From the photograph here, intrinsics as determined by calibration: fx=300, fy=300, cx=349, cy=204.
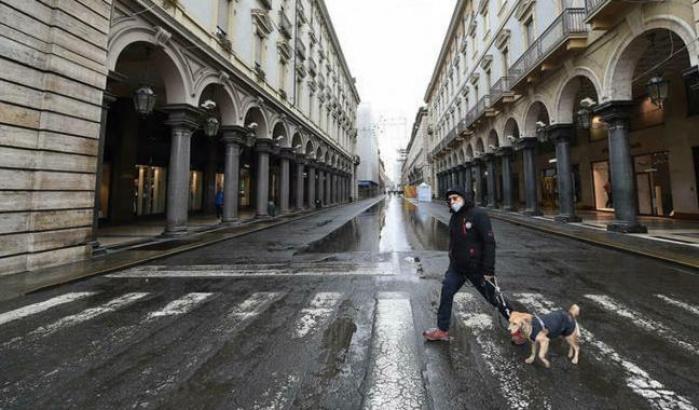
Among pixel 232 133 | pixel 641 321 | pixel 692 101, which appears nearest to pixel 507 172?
pixel 692 101

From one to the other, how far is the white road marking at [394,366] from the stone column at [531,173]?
1661cm

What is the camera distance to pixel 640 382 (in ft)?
8.11

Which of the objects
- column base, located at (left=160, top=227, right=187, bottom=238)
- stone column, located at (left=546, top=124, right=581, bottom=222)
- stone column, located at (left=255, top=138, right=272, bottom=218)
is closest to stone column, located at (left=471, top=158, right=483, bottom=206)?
stone column, located at (left=546, top=124, right=581, bottom=222)

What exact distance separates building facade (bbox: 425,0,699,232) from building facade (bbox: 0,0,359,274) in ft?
47.2

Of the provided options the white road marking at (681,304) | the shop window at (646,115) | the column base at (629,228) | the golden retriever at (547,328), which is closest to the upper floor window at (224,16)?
the golden retriever at (547,328)

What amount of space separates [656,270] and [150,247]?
12.5 metres

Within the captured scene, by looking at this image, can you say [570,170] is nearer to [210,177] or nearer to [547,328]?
[547,328]

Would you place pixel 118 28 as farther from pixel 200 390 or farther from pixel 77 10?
pixel 200 390

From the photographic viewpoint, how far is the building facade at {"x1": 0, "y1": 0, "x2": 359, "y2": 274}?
6.20 metres

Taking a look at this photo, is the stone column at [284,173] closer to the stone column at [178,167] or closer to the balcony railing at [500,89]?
the stone column at [178,167]

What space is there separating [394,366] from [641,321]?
333 centimetres

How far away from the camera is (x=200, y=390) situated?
245cm

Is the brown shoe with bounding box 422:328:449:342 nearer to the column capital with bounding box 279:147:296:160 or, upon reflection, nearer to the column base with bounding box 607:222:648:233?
the column base with bounding box 607:222:648:233

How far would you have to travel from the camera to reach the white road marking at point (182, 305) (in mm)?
4168
